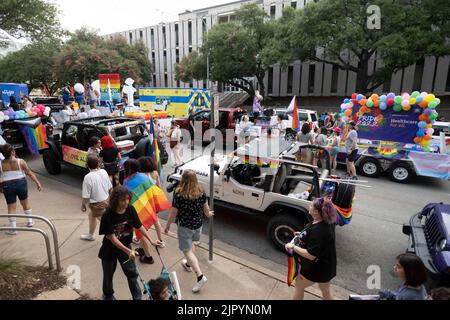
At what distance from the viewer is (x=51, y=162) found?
859 cm

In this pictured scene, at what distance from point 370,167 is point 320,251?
794 centimetres

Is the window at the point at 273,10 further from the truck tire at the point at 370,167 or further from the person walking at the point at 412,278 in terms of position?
the person walking at the point at 412,278

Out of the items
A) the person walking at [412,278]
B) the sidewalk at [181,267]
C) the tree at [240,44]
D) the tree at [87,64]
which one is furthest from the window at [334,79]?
the person walking at [412,278]

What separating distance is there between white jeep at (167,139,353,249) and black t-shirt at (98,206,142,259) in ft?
5.79

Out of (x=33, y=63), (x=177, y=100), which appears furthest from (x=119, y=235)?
(x=33, y=63)

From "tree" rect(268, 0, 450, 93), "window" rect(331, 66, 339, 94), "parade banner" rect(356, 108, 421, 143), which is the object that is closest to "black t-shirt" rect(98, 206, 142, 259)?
"parade banner" rect(356, 108, 421, 143)

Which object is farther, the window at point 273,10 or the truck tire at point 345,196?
the window at point 273,10

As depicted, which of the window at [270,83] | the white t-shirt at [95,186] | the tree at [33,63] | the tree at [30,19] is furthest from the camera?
the window at [270,83]

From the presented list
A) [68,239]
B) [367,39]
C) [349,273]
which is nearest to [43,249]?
[68,239]

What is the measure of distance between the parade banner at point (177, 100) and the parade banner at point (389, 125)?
31.1 ft

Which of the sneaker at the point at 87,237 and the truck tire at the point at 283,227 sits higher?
the truck tire at the point at 283,227

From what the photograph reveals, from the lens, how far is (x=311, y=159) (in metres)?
6.49

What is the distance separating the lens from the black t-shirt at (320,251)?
9.61 ft

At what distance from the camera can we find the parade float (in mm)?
8852
